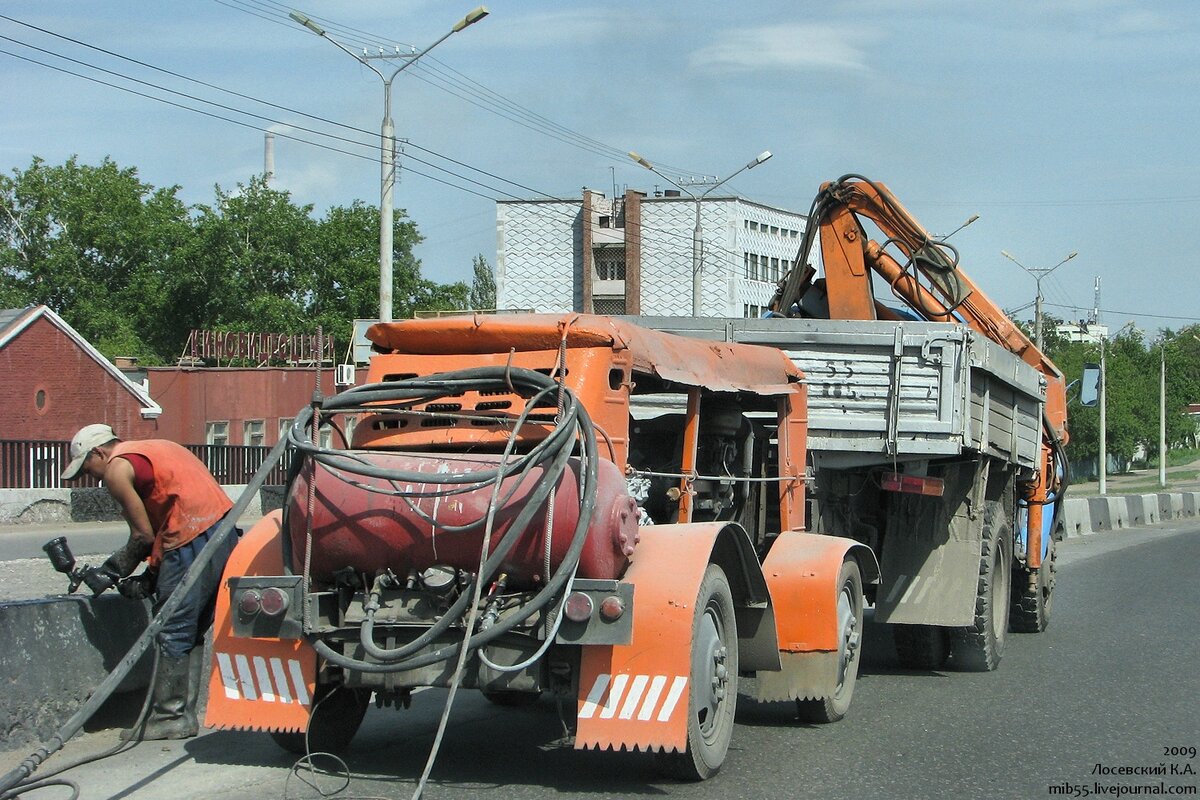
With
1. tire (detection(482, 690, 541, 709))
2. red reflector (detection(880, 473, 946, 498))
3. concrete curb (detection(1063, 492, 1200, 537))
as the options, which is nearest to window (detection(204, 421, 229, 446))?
concrete curb (detection(1063, 492, 1200, 537))

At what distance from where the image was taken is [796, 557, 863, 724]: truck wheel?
808 centimetres

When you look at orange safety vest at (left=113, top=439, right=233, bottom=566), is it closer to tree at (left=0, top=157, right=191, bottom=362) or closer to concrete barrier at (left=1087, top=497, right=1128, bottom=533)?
concrete barrier at (left=1087, top=497, right=1128, bottom=533)

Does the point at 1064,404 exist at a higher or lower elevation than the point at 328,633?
higher

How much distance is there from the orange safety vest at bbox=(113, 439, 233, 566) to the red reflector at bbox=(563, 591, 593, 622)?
2.53 metres

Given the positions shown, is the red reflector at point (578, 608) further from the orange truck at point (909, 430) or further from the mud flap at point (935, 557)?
the mud flap at point (935, 557)

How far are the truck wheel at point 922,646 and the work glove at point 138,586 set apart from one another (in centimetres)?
579

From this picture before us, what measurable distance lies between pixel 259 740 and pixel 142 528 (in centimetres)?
128

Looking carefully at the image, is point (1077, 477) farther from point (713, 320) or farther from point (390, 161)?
point (713, 320)

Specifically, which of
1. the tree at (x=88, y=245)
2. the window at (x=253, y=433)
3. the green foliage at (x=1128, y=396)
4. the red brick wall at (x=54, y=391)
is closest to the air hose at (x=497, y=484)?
the red brick wall at (x=54, y=391)

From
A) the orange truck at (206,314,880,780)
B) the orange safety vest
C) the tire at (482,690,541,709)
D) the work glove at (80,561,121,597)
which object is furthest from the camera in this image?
the tire at (482,690,541,709)

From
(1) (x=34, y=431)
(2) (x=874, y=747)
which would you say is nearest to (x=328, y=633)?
(2) (x=874, y=747)

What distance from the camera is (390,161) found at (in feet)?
75.7

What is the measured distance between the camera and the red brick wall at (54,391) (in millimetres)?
41188

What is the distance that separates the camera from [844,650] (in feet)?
27.0
